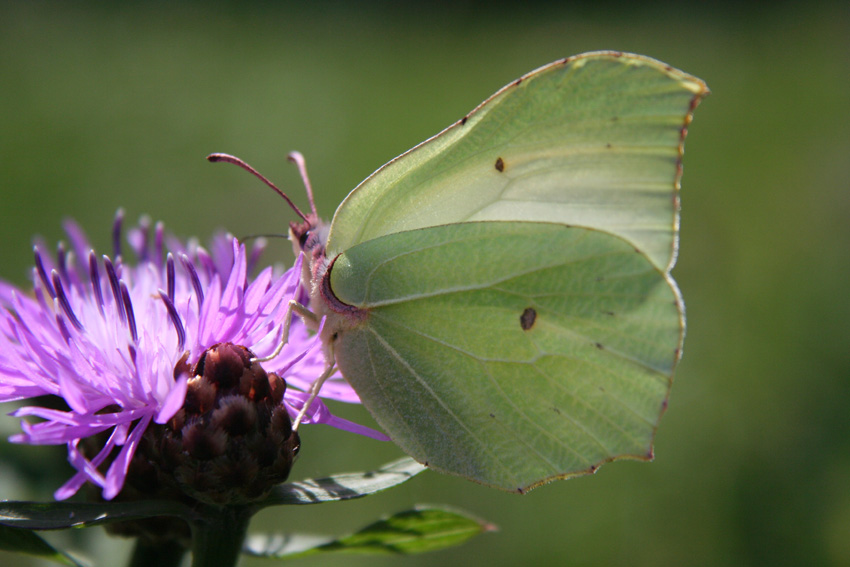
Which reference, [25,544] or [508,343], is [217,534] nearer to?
[25,544]

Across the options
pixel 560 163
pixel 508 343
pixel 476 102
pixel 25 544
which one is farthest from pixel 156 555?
pixel 476 102

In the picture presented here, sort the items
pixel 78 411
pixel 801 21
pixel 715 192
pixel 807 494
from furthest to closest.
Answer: pixel 801 21
pixel 715 192
pixel 807 494
pixel 78 411

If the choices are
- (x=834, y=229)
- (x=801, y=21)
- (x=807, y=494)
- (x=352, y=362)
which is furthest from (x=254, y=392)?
(x=801, y=21)

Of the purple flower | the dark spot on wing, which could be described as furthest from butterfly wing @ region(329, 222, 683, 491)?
the purple flower

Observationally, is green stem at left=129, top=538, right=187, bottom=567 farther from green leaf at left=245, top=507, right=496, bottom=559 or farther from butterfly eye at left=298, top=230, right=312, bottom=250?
butterfly eye at left=298, top=230, right=312, bottom=250

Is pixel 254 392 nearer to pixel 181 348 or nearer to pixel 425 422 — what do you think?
pixel 181 348

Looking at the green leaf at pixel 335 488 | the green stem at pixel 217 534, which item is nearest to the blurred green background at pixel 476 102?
the green stem at pixel 217 534
